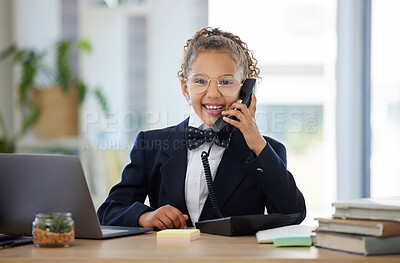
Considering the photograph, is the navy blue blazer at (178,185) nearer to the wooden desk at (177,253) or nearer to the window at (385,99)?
the wooden desk at (177,253)

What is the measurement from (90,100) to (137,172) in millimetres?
2262

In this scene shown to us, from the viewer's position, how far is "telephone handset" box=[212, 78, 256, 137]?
76.7 inches

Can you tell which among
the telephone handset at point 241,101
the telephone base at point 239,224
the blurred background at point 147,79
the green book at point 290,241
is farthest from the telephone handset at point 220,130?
the blurred background at point 147,79

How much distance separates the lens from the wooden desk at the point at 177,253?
121cm

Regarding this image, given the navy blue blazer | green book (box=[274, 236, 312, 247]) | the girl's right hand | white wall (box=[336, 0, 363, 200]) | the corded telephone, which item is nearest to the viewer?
green book (box=[274, 236, 312, 247])

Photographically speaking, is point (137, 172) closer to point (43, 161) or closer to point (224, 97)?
point (224, 97)

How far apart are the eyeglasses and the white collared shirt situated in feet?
0.49

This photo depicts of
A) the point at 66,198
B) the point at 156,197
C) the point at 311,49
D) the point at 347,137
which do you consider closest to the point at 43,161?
the point at 66,198

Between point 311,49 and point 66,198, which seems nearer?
point 66,198

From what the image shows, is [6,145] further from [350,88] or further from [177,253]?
[177,253]

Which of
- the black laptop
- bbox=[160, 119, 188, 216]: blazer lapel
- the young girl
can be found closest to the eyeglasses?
the young girl

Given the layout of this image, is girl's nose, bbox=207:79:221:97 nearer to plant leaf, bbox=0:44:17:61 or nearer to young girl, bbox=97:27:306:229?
young girl, bbox=97:27:306:229

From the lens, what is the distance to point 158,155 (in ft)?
6.80

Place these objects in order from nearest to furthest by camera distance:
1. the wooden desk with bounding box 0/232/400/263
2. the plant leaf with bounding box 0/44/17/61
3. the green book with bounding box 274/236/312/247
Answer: the wooden desk with bounding box 0/232/400/263
the green book with bounding box 274/236/312/247
the plant leaf with bounding box 0/44/17/61
